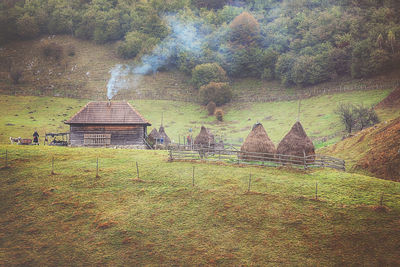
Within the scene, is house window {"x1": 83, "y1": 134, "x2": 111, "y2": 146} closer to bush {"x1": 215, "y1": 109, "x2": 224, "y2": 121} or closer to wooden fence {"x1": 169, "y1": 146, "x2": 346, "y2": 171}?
wooden fence {"x1": 169, "y1": 146, "x2": 346, "y2": 171}

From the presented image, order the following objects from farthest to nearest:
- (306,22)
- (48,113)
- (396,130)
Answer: (306,22)
(48,113)
(396,130)

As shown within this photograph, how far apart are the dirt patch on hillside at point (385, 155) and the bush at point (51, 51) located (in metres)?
85.1

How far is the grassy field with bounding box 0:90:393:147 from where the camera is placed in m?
45.0

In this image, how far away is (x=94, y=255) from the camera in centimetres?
1250

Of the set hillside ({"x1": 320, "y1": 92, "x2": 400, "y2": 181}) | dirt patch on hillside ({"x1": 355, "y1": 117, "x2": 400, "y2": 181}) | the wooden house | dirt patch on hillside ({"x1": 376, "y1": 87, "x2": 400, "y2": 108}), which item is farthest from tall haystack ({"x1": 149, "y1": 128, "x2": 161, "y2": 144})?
dirt patch on hillside ({"x1": 376, "y1": 87, "x2": 400, "y2": 108})

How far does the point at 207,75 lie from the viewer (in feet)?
246

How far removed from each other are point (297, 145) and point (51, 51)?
280 feet

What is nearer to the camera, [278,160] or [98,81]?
[278,160]

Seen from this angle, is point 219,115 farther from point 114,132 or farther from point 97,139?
point 97,139

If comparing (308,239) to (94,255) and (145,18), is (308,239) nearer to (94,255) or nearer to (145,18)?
(94,255)

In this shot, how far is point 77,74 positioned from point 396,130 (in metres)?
74.5

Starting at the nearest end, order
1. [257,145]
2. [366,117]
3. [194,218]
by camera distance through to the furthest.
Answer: [194,218] < [257,145] < [366,117]

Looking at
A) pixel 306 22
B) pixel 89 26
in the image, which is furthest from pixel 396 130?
pixel 89 26

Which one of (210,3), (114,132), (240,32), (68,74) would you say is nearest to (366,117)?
(114,132)
